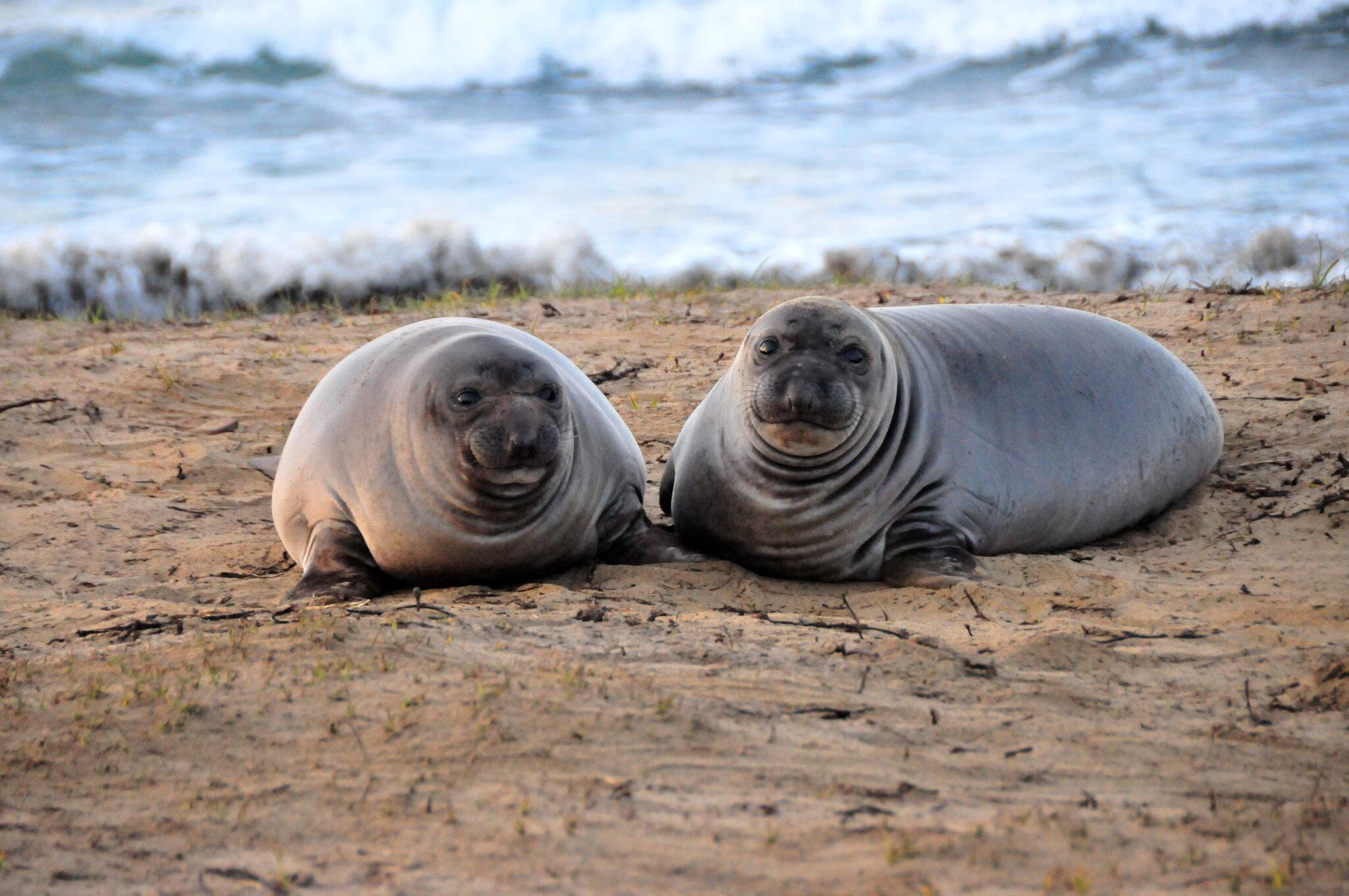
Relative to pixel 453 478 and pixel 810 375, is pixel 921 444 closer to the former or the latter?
pixel 810 375

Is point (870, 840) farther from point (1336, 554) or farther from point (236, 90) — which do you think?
point (236, 90)

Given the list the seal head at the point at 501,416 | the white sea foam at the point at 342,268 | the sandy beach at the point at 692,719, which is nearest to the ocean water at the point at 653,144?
the white sea foam at the point at 342,268

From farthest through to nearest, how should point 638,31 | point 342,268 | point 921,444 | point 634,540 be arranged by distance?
1. point 638,31
2. point 342,268
3. point 634,540
4. point 921,444

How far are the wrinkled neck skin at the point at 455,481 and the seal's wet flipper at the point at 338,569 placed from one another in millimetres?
306

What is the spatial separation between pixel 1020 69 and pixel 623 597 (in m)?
18.6

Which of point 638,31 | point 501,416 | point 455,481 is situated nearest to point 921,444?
point 501,416

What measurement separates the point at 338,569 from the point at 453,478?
1.64ft

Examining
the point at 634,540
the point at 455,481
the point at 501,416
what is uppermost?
the point at 501,416

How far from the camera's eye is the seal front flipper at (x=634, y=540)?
182 inches

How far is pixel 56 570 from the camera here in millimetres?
4559

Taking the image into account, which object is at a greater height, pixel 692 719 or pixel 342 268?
pixel 342 268

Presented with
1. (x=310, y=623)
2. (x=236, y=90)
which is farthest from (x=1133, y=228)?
(x=236, y=90)

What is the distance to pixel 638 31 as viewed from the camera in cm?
2152

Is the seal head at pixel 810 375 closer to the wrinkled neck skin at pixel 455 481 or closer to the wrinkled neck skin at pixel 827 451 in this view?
the wrinkled neck skin at pixel 827 451
